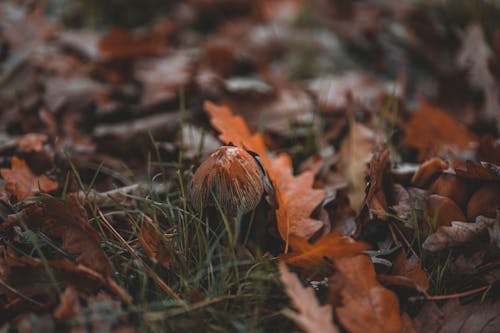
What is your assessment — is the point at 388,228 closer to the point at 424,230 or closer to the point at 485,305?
the point at 424,230

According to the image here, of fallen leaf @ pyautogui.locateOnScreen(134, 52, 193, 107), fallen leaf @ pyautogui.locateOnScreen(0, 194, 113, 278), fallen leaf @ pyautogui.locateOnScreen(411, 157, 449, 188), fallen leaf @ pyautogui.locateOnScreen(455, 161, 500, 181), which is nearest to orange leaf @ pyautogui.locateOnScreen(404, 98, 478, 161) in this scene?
fallen leaf @ pyautogui.locateOnScreen(411, 157, 449, 188)

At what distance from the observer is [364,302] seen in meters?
1.19

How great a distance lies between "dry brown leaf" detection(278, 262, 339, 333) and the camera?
1075 millimetres

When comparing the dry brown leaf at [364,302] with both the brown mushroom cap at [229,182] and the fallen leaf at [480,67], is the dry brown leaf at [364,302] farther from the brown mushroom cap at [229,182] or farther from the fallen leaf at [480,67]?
the fallen leaf at [480,67]

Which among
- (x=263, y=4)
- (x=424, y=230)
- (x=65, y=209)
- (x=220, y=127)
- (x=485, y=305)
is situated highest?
(x=263, y=4)

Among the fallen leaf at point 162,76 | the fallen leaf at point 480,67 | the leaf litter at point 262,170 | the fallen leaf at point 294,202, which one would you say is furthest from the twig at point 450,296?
the fallen leaf at point 162,76

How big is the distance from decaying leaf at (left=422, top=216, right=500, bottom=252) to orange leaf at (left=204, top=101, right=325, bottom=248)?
0.34 m

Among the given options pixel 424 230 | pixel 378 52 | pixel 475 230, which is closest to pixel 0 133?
pixel 424 230

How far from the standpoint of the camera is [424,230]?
1.44 meters

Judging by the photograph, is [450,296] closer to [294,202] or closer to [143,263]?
[294,202]

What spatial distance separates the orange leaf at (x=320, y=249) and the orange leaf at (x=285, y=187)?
2.3 inches

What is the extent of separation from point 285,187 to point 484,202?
647 mm

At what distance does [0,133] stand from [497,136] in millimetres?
2296

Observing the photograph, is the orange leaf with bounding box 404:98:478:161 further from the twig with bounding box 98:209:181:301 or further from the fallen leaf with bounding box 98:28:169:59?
the fallen leaf with bounding box 98:28:169:59
